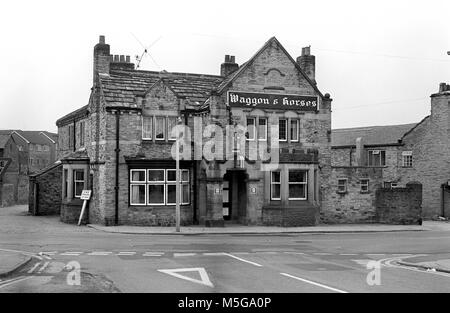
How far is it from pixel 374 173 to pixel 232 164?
10643mm

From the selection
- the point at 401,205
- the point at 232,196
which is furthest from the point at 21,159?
the point at 401,205

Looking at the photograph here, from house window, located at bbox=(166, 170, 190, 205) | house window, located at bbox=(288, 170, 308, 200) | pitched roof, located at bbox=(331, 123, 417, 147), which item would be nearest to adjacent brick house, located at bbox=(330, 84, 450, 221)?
pitched roof, located at bbox=(331, 123, 417, 147)

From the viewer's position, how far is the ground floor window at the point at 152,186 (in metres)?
32.1

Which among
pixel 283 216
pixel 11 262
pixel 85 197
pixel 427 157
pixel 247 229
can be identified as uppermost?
pixel 427 157

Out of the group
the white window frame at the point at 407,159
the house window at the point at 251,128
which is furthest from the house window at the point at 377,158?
the house window at the point at 251,128

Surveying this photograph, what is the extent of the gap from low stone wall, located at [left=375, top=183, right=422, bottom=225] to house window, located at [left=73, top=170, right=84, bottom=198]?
19.1 m

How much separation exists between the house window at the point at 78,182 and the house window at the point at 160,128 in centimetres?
601

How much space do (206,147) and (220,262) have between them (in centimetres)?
1520

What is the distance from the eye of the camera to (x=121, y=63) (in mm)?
36125

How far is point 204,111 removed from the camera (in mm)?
32969

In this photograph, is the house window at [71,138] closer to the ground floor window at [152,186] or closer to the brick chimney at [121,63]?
the brick chimney at [121,63]

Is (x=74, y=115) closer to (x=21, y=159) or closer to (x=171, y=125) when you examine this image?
(x=171, y=125)
